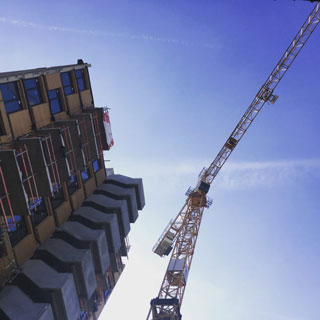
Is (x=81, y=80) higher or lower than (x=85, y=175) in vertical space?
higher

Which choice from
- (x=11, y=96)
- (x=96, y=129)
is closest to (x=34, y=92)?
(x=11, y=96)

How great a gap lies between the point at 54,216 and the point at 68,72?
12.1 meters

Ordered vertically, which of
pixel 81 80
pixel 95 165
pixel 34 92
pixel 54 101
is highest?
pixel 81 80

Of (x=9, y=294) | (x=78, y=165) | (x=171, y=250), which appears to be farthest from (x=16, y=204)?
(x=171, y=250)

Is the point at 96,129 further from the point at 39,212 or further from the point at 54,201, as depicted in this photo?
the point at 39,212

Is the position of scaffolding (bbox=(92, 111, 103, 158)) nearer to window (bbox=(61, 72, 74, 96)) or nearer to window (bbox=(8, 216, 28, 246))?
window (bbox=(61, 72, 74, 96))

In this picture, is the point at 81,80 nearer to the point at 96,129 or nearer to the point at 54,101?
the point at 96,129

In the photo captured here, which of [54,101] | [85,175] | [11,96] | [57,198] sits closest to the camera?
[11,96]

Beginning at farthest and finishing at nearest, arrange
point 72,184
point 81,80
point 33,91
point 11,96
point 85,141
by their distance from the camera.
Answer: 1. point 81,80
2. point 72,184
3. point 85,141
4. point 33,91
5. point 11,96

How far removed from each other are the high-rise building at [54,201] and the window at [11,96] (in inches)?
2.3

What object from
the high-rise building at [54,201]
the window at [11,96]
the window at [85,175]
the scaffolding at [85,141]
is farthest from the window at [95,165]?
the window at [11,96]

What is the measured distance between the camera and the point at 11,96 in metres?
20.6

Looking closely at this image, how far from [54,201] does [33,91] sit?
8033 mm

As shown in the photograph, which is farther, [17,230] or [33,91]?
[33,91]
